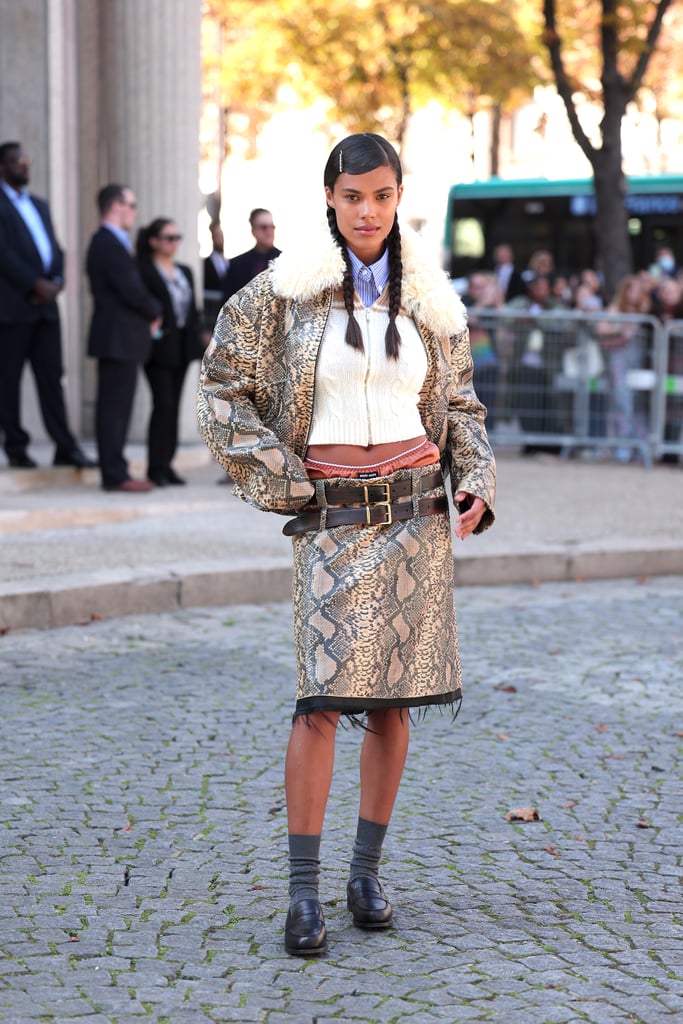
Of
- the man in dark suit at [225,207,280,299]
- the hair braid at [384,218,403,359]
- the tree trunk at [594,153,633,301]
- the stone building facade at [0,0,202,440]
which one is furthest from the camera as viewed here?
the tree trunk at [594,153,633,301]

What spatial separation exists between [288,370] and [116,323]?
7.54m

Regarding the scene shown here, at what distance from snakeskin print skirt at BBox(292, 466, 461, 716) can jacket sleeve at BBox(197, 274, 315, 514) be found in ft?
0.38

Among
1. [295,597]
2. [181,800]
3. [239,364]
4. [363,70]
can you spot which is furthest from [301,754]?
[363,70]

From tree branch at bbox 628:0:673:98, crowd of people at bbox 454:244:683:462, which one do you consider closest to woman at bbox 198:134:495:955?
crowd of people at bbox 454:244:683:462

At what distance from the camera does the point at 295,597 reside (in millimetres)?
3998

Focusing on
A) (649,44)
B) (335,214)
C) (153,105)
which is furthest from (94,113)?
(335,214)

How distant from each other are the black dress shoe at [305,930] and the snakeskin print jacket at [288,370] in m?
0.92

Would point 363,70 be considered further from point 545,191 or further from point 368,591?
point 368,591

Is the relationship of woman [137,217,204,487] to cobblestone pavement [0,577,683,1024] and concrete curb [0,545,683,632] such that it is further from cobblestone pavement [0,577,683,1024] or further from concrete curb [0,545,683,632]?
cobblestone pavement [0,577,683,1024]

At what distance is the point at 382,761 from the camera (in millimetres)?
4117

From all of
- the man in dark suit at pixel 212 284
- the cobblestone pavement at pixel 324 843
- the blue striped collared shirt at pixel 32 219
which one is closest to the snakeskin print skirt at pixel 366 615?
the cobblestone pavement at pixel 324 843

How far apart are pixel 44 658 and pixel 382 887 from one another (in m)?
3.09

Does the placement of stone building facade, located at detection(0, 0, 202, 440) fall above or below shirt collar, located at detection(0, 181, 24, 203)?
above

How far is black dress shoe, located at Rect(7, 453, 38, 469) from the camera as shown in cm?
1174
